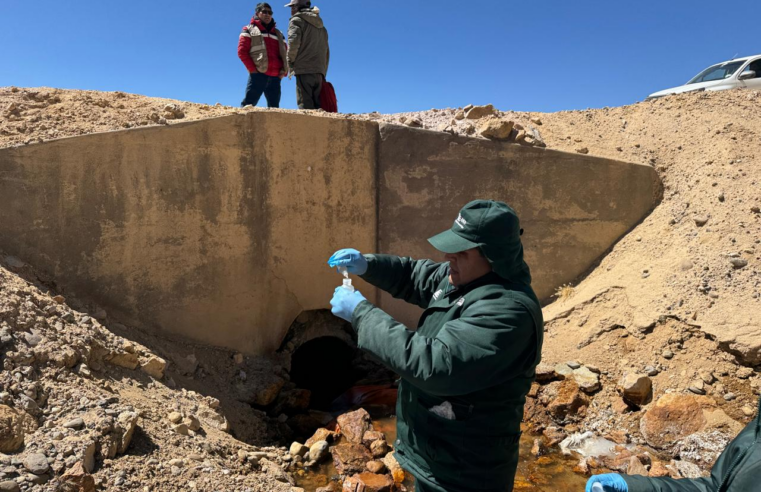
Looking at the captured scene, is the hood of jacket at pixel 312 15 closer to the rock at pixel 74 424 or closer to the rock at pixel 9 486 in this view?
the rock at pixel 74 424

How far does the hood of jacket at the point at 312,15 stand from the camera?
6504mm

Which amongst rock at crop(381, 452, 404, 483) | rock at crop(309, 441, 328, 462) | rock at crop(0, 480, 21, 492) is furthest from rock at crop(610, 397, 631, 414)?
rock at crop(0, 480, 21, 492)

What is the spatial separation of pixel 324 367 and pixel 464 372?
5.17 metres

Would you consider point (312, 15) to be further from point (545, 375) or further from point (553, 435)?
point (553, 435)

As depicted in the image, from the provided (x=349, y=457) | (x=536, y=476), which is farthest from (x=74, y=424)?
(x=536, y=476)

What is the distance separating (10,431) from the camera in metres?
2.64

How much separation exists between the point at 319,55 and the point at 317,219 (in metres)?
2.31

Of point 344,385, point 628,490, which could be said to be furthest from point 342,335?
point 628,490

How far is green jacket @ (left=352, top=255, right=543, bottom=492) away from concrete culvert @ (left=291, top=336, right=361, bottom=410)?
407cm

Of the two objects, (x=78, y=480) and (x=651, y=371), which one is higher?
(x=78, y=480)

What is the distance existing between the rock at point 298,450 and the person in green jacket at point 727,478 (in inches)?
111

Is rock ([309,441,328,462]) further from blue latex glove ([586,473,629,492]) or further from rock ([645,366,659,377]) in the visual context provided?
rock ([645,366,659,377])

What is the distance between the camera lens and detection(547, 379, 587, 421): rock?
4910 mm

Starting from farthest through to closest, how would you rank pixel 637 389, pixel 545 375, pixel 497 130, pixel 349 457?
pixel 497 130
pixel 545 375
pixel 637 389
pixel 349 457
